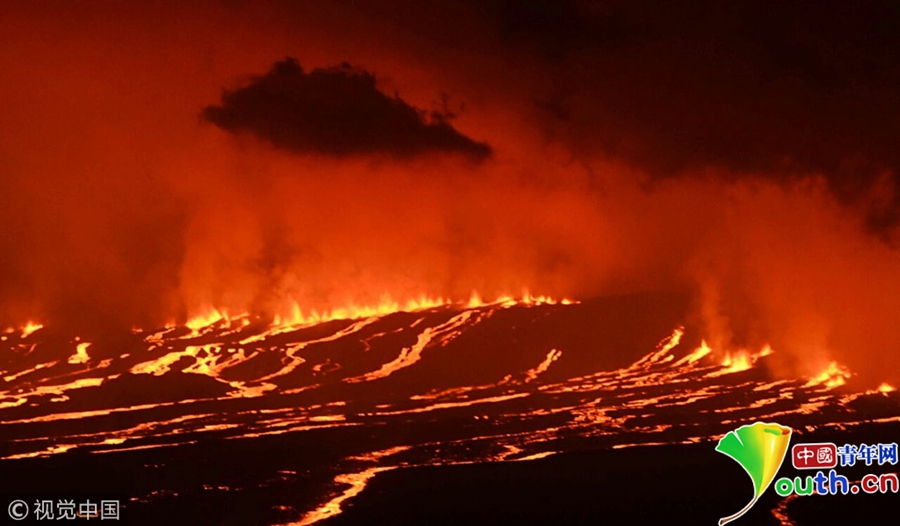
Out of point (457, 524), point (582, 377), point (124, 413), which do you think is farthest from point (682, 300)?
point (457, 524)

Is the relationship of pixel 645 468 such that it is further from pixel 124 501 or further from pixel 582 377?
pixel 582 377

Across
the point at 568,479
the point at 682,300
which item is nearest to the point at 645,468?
the point at 568,479

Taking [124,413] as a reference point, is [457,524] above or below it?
below

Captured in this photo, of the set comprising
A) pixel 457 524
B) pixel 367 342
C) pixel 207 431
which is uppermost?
pixel 367 342

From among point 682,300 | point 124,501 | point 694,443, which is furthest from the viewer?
point 682,300

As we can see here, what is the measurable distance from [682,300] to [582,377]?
11.8 meters

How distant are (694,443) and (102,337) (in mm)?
30158

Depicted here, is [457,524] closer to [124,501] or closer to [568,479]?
[568,479]

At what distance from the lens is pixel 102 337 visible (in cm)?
5572

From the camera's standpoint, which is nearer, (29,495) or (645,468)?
(29,495)

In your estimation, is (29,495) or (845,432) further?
(845,432)

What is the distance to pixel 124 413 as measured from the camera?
4128cm

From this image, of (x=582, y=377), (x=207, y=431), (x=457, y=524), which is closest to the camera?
(x=457, y=524)

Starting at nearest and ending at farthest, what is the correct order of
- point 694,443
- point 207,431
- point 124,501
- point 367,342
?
point 124,501, point 694,443, point 207,431, point 367,342
